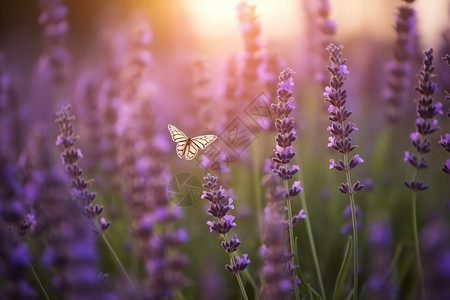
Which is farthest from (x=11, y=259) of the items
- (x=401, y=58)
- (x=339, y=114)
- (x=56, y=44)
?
(x=56, y=44)

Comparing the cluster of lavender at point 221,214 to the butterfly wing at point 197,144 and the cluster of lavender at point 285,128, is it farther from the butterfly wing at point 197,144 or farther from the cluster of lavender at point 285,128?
the butterfly wing at point 197,144

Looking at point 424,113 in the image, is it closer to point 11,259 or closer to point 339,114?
point 339,114

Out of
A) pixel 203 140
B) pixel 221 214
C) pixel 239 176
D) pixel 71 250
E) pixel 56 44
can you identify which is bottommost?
pixel 71 250

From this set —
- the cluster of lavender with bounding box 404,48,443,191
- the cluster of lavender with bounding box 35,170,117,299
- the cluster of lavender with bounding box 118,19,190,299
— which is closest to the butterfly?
the cluster of lavender with bounding box 118,19,190,299

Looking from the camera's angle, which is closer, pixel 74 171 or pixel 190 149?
pixel 74 171

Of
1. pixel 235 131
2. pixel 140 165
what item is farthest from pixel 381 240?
pixel 235 131

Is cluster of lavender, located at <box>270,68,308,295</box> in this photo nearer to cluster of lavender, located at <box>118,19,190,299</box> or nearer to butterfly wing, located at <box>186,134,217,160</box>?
butterfly wing, located at <box>186,134,217,160</box>

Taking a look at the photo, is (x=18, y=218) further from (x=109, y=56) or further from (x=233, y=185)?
(x=109, y=56)
